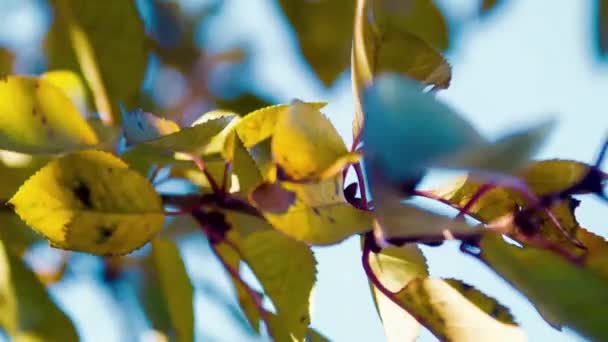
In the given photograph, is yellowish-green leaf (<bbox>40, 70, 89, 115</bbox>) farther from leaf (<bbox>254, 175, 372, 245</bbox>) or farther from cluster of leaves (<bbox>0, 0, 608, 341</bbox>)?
leaf (<bbox>254, 175, 372, 245</bbox>)

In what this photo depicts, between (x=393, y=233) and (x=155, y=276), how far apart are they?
66cm

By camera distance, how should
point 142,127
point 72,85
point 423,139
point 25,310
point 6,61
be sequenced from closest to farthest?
point 423,139 < point 142,127 < point 25,310 < point 72,85 < point 6,61

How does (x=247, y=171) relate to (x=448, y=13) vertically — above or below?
above

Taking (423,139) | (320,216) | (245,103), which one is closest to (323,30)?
(245,103)

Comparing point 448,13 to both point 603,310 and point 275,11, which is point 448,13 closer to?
point 275,11

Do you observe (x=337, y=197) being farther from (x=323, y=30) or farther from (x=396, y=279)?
(x=323, y=30)

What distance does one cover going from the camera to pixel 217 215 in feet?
1.80

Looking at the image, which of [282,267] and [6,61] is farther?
[6,61]

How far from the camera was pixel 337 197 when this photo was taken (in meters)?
0.42

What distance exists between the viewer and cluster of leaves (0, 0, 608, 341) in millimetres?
312

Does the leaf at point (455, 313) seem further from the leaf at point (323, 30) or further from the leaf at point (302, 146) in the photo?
the leaf at point (323, 30)

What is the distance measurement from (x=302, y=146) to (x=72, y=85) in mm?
500

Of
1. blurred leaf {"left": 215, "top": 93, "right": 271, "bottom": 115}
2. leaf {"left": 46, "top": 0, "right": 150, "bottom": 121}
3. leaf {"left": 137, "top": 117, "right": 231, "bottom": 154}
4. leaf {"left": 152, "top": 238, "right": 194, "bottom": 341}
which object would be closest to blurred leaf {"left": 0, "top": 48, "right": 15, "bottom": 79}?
leaf {"left": 46, "top": 0, "right": 150, "bottom": 121}

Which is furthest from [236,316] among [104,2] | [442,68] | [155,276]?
[442,68]
